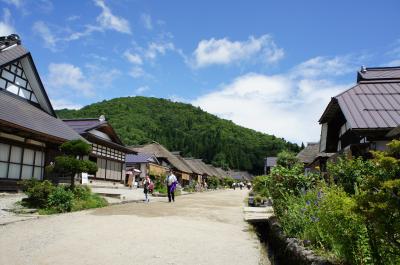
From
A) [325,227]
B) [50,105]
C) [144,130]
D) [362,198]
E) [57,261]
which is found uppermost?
[144,130]

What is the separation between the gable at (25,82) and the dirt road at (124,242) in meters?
10.9

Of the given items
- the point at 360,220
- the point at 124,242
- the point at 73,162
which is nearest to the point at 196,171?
the point at 73,162

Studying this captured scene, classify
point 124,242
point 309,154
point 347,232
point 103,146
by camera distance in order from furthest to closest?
point 309,154, point 103,146, point 124,242, point 347,232

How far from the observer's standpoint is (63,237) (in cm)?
→ 755

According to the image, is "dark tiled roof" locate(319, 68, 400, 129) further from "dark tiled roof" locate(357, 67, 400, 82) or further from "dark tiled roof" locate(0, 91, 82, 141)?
"dark tiled roof" locate(0, 91, 82, 141)

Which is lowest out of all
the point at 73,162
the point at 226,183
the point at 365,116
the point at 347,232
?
the point at 347,232

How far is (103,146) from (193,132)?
78.5 m

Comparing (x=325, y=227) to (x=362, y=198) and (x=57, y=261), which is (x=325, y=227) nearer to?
(x=362, y=198)

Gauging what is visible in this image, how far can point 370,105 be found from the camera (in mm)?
13922

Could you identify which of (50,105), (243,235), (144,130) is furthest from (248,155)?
(243,235)

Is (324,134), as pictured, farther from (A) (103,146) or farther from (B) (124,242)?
(A) (103,146)

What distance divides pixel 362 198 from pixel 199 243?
4.70 meters

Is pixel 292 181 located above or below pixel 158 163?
below

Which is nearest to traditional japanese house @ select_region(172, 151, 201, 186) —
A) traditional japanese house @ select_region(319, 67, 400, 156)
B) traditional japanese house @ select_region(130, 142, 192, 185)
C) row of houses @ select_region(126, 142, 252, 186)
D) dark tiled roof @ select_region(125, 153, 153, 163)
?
row of houses @ select_region(126, 142, 252, 186)
